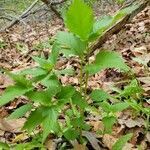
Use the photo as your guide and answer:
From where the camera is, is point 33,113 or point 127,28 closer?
point 33,113

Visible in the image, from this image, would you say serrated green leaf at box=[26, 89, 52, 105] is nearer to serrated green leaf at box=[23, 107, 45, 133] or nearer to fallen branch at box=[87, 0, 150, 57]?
serrated green leaf at box=[23, 107, 45, 133]

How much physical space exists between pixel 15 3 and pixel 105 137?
348 inches

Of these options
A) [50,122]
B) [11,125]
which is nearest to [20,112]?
[50,122]

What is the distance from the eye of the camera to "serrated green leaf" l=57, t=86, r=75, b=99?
1.75 metres

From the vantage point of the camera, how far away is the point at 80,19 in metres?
1.68

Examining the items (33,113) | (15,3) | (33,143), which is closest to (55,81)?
(33,113)

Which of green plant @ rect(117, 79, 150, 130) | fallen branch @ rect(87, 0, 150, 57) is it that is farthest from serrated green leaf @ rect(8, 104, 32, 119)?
fallen branch @ rect(87, 0, 150, 57)

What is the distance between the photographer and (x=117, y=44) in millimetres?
4074

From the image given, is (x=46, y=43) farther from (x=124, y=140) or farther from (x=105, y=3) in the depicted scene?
(x=105, y=3)

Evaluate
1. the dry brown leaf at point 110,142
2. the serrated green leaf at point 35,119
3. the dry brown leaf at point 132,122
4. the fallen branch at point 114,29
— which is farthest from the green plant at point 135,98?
the fallen branch at point 114,29

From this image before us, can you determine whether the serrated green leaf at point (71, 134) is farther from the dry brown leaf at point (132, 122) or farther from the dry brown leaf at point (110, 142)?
the dry brown leaf at point (132, 122)

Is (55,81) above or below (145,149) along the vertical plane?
above

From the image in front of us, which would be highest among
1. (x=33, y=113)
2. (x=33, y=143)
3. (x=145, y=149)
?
(x=33, y=113)

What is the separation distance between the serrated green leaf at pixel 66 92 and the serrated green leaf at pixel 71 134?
26 centimetres
